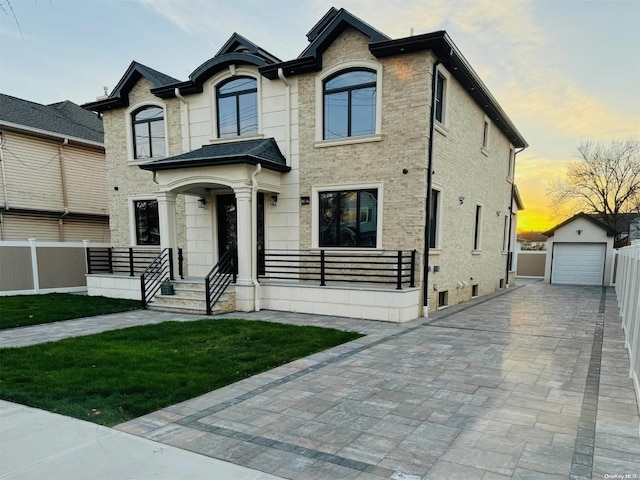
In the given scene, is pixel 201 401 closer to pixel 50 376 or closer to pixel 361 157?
pixel 50 376

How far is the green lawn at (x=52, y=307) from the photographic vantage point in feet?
26.3

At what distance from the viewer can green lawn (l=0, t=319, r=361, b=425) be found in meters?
3.77

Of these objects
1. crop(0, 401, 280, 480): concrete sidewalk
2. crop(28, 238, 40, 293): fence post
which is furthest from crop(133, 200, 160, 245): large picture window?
crop(0, 401, 280, 480): concrete sidewalk

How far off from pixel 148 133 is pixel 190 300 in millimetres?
6416

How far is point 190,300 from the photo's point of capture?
30.0 feet

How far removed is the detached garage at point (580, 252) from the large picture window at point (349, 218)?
1365 centimetres

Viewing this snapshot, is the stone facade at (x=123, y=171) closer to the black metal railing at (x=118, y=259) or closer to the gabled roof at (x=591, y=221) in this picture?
the black metal railing at (x=118, y=259)

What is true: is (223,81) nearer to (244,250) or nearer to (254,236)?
(254,236)

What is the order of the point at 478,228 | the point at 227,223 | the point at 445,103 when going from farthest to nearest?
the point at 478,228 < the point at 227,223 < the point at 445,103

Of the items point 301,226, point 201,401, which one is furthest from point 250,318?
point 201,401

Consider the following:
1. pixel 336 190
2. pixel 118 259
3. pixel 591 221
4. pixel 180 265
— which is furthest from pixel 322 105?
pixel 591 221

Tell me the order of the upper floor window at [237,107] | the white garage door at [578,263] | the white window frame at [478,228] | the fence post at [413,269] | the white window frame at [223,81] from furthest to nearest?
1. the white garage door at [578,263]
2. the white window frame at [478,228]
3. the upper floor window at [237,107]
4. the white window frame at [223,81]
5. the fence post at [413,269]

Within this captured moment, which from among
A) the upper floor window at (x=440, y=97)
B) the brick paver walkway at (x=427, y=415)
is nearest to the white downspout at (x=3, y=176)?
the brick paver walkway at (x=427, y=415)

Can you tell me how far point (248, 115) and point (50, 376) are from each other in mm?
8164
